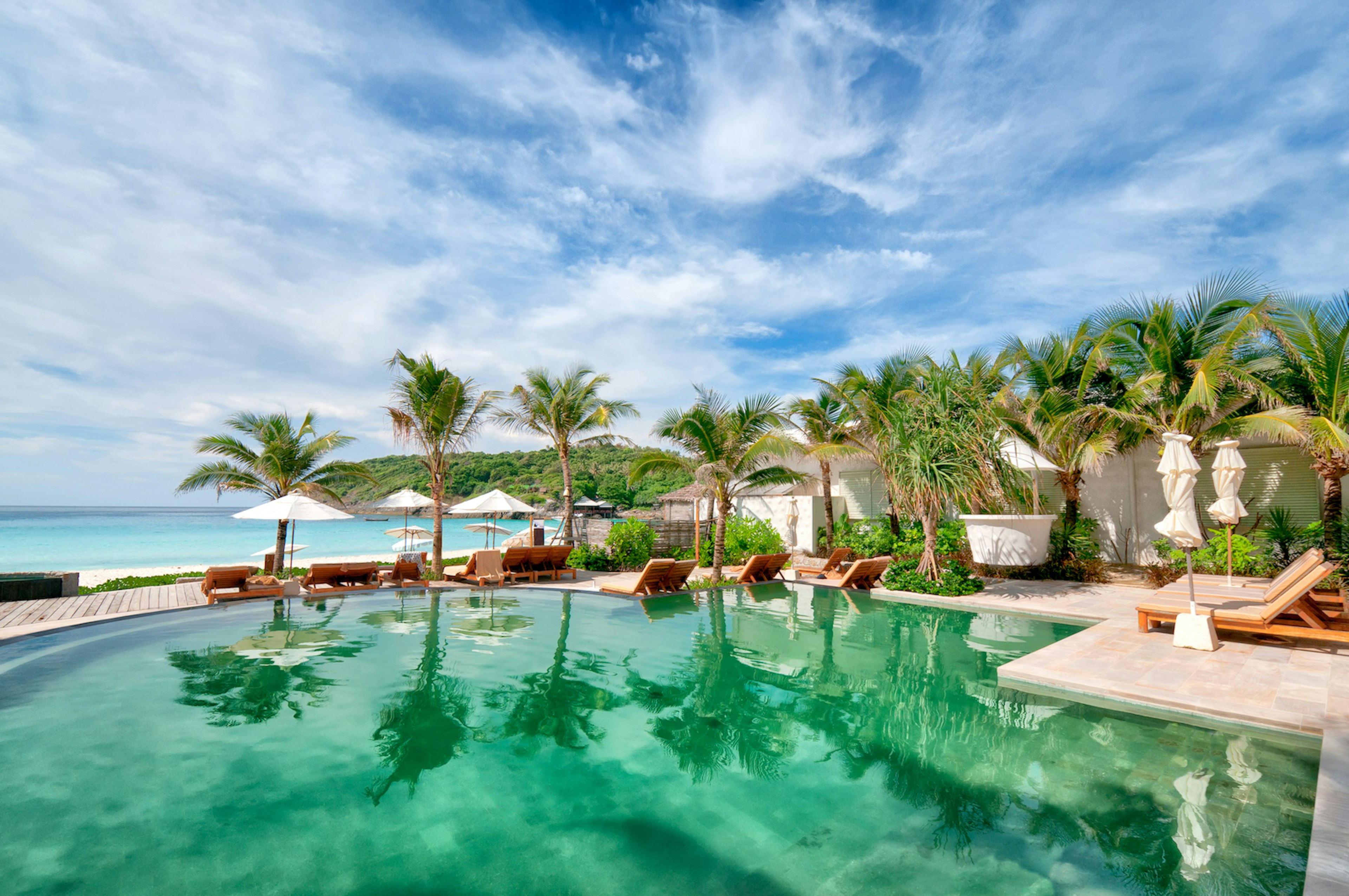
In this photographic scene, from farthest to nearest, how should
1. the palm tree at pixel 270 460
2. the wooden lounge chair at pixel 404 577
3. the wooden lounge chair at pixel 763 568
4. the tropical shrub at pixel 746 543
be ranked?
the tropical shrub at pixel 746 543 → the palm tree at pixel 270 460 → the wooden lounge chair at pixel 763 568 → the wooden lounge chair at pixel 404 577

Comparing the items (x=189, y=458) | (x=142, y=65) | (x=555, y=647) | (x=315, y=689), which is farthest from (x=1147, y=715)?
(x=189, y=458)

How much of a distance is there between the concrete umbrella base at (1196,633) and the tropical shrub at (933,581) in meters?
4.68

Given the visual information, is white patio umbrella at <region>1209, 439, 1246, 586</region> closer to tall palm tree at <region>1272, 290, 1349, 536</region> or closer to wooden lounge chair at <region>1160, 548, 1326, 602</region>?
wooden lounge chair at <region>1160, 548, 1326, 602</region>

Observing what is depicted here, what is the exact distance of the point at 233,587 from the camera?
12062 mm

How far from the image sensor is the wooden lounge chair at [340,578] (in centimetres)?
1268

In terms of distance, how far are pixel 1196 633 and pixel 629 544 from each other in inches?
474

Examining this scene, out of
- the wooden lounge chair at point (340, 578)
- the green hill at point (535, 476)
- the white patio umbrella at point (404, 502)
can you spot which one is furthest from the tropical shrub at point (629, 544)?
the green hill at point (535, 476)

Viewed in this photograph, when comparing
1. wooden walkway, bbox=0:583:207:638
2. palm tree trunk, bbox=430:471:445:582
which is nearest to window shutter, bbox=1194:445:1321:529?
palm tree trunk, bbox=430:471:445:582

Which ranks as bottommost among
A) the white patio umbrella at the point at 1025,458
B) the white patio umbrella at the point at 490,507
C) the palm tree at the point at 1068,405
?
the white patio umbrella at the point at 490,507

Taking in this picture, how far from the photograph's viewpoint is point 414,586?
44.6ft

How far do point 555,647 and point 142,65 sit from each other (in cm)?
1117

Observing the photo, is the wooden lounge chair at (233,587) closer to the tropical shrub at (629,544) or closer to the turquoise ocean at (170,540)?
the turquoise ocean at (170,540)

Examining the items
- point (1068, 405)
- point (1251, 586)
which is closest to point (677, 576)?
point (1068, 405)

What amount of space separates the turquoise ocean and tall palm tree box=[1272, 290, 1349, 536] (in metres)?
18.8
